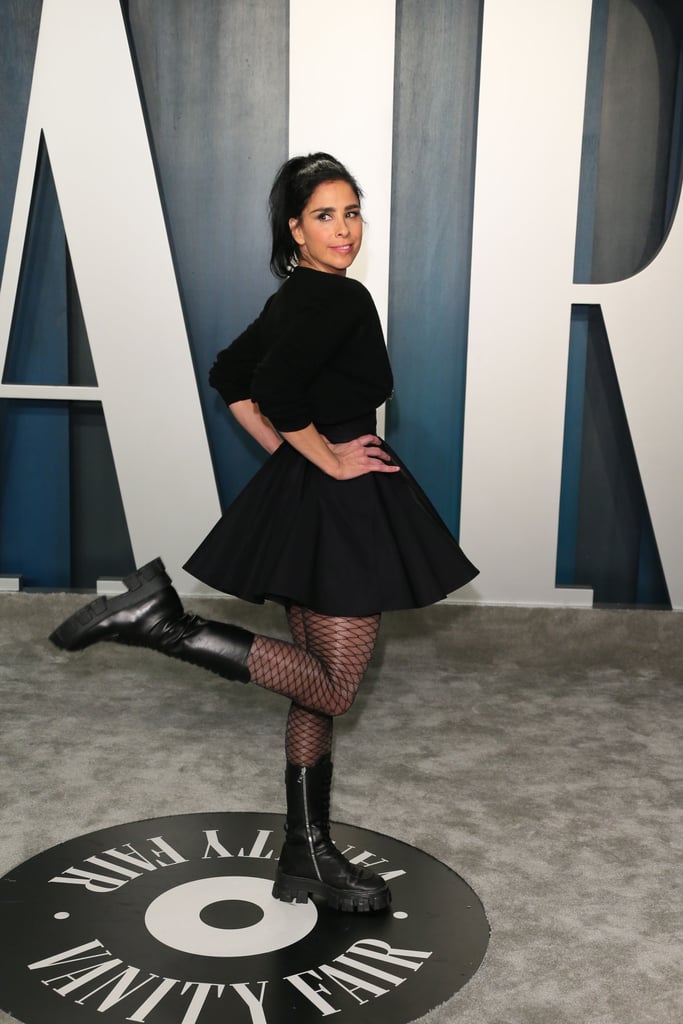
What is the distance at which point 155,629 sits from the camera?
2041 mm

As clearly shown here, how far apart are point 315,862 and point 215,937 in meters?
0.26

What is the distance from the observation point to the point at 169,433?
390 centimetres

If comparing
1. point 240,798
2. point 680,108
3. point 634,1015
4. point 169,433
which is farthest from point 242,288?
point 634,1015

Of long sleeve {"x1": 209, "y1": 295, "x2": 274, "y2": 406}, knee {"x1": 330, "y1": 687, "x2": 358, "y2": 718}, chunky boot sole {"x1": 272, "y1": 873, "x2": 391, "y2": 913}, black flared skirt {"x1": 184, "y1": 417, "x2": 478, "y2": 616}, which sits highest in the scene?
long sleeve {"x1": 209, "y1": 295, "x2": 274, "y2": 406}

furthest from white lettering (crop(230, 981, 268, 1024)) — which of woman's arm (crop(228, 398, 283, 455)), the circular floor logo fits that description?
woman's arm (crop(228, 398, 283, 455))

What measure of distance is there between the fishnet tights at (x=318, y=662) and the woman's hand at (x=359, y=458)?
30 cm

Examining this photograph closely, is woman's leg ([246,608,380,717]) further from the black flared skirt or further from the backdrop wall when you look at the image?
the backdrop wall

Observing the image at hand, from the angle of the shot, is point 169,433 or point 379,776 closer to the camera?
point 379,776

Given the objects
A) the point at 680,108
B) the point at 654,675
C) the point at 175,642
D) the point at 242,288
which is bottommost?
the point at 654,675

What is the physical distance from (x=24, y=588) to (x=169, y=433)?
0.87 metres

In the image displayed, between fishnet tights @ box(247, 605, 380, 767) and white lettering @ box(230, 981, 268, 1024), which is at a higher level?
fishnet tights @ box(247, 605, 380, 767)

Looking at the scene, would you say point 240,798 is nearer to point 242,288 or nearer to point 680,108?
point 242,288

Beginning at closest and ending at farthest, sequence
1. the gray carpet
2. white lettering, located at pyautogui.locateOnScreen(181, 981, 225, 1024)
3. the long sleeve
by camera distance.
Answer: white lettering, located at pyautogui.locateOnScreen(181, 981, 225, 1024)
the gray carpet
the long sleeve

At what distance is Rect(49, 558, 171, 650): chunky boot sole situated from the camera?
202 cm
